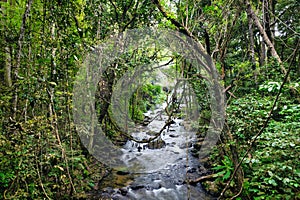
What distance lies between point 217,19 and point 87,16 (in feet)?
9.85

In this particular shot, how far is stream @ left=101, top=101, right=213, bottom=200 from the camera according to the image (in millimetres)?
4820

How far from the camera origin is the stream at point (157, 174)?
482 centimetres

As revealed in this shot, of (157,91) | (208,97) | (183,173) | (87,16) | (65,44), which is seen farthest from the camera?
(157,91)

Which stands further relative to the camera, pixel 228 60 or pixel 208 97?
pixel 228 60

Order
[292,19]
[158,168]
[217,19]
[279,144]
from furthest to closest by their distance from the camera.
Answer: [292,19]
[158,168]
[217,19]
[279,144]

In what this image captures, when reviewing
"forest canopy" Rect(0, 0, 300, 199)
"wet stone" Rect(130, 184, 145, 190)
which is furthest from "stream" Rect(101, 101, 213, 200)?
"forest canopy" Rect(0, 0, 300, 199)

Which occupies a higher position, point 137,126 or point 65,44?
point 65,44

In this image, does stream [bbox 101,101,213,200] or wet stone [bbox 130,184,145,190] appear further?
wet stone [bbox 130,184,145,190]

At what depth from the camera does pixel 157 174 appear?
20.1ft

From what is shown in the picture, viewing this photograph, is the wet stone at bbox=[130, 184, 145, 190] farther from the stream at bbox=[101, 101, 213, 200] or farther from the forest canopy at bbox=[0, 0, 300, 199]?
the forest canopy at bbox=[0, 0, 300, 199]

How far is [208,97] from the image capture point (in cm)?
559

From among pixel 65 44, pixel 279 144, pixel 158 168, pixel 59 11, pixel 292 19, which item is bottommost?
pixel 158 168

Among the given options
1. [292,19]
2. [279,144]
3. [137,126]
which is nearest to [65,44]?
[279,144]

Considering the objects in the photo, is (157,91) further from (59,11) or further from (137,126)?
(59,11)
